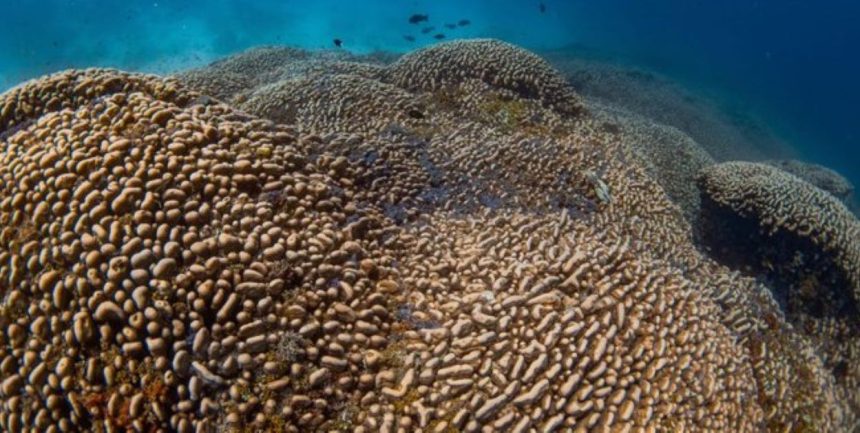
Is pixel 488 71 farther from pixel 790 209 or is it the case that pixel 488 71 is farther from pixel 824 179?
pixel 824 179

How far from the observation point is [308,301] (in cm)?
259

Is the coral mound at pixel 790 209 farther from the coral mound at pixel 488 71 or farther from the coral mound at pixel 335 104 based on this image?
the coral mound at pixel 335 104

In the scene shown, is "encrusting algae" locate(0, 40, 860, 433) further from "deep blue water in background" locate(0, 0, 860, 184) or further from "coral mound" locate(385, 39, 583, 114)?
"deep blue water in background" locate(0, 0, 860, 184)

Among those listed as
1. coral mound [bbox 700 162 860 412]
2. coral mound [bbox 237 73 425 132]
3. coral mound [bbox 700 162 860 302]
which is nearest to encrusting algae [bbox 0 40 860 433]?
coral mound [bbox 237 73 425 132]

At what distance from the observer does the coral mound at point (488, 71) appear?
695cm

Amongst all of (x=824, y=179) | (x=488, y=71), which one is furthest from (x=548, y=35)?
(x=488, y=71)

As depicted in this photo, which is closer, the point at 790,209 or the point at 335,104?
the point at 335,104

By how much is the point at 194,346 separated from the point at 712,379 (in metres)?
3.09

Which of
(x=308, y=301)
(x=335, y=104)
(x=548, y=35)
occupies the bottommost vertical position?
(x=308, y=301)

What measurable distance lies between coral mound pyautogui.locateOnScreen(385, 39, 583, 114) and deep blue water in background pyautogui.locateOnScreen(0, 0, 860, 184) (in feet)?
103

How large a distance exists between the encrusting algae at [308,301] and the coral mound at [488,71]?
3111 mm

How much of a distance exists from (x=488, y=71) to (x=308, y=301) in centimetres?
539

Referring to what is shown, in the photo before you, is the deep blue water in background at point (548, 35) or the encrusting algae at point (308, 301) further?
the deep blue water in background at point (548, 35)

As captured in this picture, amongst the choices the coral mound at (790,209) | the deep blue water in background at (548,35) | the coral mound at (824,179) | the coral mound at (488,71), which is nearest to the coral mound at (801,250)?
the coral mound at (790,209)
